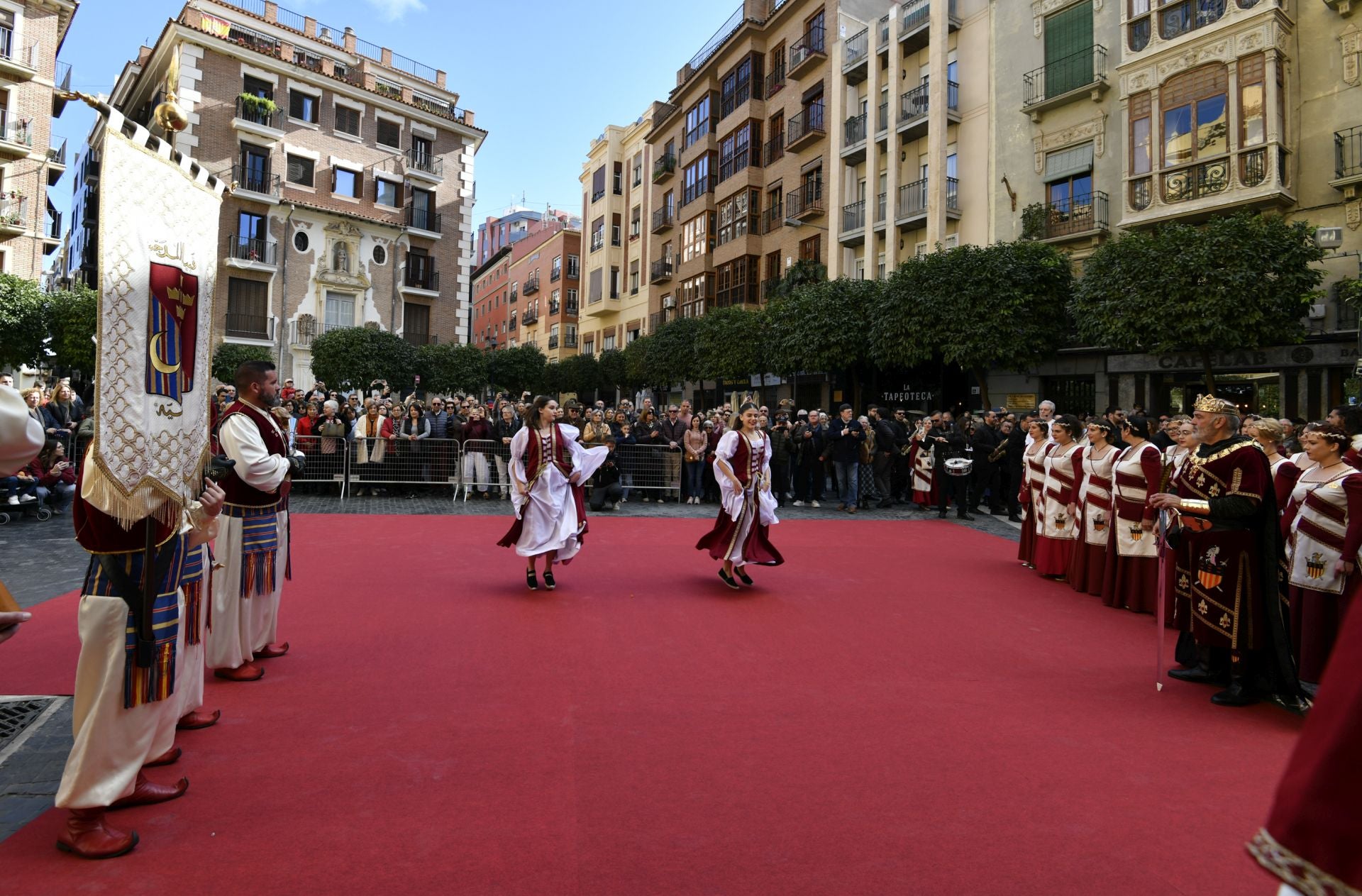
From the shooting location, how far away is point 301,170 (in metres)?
35.3

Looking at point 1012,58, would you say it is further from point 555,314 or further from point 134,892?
point 555,314

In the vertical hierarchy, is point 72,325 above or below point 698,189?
below

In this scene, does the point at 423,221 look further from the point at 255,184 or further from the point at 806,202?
the point at 806,202

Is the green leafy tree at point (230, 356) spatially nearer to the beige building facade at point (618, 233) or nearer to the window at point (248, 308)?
the window at point (248, 308)

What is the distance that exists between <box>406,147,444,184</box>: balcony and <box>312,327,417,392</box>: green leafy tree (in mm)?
9264

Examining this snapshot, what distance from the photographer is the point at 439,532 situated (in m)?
11.1

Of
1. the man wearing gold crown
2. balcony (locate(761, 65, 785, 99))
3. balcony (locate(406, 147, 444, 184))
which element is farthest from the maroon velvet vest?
balcony (locate(406, 147, 444, 184))

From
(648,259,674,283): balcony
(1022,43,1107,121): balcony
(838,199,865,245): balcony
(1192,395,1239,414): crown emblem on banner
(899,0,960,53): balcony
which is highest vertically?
(899,0,960,53): balcony

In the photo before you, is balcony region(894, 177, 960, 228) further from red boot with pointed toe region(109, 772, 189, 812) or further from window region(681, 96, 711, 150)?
red boot with pointed toe region(109, 772, 189, 812)

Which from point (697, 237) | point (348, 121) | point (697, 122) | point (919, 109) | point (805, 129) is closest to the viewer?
point (919, 109)

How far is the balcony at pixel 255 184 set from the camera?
3316cm

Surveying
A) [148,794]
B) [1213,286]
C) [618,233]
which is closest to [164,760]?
[148,794]

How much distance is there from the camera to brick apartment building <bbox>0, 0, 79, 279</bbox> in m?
28.5

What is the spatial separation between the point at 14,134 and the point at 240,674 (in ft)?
111
